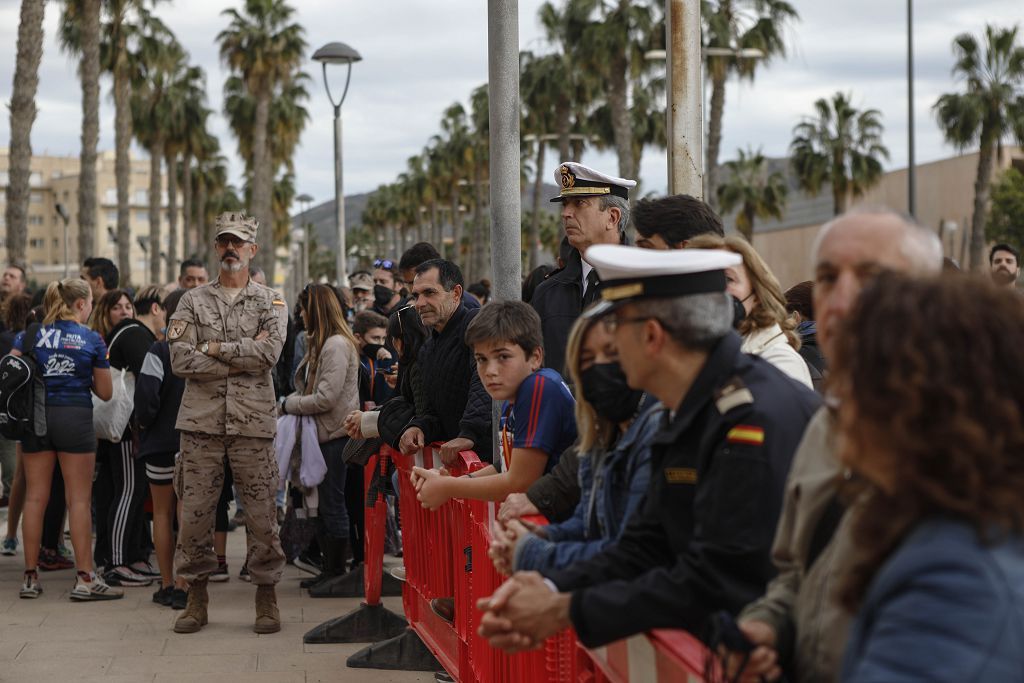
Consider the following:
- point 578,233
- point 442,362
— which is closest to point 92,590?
point 442,362

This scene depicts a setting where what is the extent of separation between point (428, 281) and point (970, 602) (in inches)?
197

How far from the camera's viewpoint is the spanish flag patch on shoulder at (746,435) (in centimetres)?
259

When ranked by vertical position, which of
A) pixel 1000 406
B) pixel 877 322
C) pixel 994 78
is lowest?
pixel 1000 406

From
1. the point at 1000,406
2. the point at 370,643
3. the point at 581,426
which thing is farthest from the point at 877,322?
the point at 370,643

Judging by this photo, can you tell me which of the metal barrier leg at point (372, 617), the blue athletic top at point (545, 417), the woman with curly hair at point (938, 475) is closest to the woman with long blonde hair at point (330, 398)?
the metal barrier leg at point (372, 617)

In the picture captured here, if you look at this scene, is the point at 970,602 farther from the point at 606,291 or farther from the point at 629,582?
the point at 606,291

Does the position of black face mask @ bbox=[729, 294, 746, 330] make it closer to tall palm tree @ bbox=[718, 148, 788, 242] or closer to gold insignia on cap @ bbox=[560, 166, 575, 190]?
gold insignia on cap @ bbox=[560, 166, 575, 190]

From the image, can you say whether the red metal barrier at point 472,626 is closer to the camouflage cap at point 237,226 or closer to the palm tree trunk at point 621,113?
the camouflage cap at point 237,226

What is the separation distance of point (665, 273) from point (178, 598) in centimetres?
640

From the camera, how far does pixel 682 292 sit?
2.78 m

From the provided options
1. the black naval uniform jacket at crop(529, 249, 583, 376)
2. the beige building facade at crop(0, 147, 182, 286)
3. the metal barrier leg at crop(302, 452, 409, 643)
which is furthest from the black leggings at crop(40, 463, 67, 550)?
the beige building facade at crop(0, 147, 182, 286)

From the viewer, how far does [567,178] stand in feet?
18.5

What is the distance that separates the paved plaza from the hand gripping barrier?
13.6 inches

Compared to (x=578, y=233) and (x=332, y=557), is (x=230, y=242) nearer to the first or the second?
(x=332, y=557)
